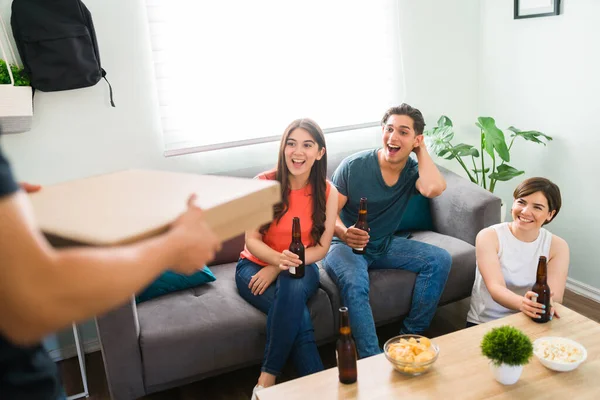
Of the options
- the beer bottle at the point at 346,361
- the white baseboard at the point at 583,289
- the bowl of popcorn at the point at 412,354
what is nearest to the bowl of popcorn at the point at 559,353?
the bowl of popcorn at the point at 412,354

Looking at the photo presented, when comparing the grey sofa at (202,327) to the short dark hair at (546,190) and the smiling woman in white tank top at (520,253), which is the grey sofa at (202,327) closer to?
the smiling woman in white tank top at (520,253)

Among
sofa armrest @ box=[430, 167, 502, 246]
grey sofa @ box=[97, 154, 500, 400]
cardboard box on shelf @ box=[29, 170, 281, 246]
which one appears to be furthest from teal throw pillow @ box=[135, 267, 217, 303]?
cardboard box on shelf @ box=[29, 170, 281, 246]

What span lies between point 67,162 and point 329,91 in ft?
4.82

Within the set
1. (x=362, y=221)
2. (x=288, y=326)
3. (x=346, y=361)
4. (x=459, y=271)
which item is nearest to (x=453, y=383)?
(x=346, y=361)

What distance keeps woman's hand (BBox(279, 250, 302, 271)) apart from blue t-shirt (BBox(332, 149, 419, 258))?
46 cm

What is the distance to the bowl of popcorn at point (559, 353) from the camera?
1632mm

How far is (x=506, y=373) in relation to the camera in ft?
5.17

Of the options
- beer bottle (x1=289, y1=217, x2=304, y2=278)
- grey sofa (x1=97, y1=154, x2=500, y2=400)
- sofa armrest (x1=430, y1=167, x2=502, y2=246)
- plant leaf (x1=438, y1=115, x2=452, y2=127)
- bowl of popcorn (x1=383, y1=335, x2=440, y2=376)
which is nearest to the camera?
bowl of popcorn (x1=383, y1=335, x2=440, y2=376)

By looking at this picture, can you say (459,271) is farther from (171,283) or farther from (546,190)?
(171,283)

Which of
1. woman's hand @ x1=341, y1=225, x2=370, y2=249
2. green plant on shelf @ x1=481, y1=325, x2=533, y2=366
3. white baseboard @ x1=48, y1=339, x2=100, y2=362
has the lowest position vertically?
white baseboard @ x1=48, y1=339, x2=100, y2=362

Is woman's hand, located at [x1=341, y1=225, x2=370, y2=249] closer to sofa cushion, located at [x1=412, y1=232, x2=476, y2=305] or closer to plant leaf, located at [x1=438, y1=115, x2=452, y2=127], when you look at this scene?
sofa cushion, located at [x1=412, y1=232, x2=476, y2=305]

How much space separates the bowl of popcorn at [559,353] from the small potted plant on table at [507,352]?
0.40 ft

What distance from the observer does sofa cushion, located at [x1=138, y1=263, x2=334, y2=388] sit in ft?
6.81

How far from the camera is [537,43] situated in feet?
10.3
